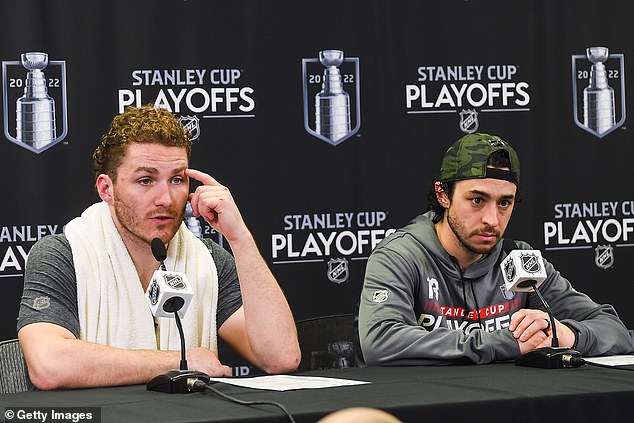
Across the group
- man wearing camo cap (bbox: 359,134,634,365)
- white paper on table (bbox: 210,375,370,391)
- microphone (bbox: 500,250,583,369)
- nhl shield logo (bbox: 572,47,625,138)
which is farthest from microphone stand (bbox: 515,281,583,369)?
nhl shield logo (bbox: 572,47,625,138)

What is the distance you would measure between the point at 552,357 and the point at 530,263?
258 mm

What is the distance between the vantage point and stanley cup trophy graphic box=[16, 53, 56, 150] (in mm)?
3750

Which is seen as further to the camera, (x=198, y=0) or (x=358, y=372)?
(x=198, y=0)

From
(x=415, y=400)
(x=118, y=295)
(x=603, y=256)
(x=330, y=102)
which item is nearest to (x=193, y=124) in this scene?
(x=330, y=102)

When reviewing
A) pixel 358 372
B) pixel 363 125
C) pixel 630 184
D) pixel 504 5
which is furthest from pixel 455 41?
pixel 358 372

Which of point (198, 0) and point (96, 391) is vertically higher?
point (198, 0)

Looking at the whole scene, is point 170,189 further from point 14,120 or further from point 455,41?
point 455,41

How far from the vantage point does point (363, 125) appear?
412 centimetres

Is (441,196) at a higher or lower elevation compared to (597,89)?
lower

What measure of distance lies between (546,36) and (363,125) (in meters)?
0.92

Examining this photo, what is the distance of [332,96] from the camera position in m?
4.10

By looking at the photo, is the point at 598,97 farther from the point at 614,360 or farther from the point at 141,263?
the point at 141,263

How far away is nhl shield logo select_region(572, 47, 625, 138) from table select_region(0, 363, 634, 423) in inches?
87.1

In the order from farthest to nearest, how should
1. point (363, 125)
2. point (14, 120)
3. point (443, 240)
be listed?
point (363, 125)
point (14, 120)
point (443, 240)
